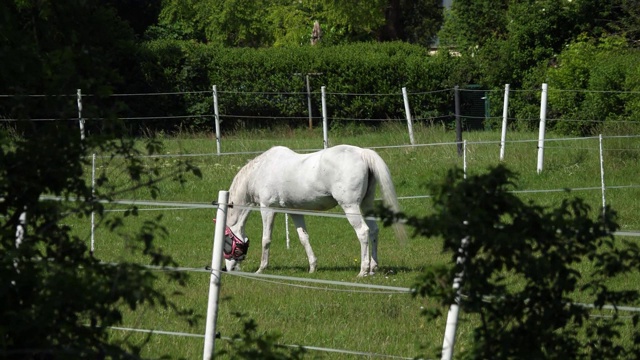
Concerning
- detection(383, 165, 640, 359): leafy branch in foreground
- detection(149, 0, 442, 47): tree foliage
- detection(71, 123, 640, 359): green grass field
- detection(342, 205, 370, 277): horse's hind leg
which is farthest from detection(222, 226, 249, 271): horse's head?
detection(149, 0, 442, 47): tree foliage

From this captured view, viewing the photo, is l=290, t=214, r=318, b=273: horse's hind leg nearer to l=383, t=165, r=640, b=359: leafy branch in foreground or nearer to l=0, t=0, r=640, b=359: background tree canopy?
l=0, t=0, r=640, b=359: background tree canopy

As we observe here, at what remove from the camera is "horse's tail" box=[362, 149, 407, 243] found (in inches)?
435

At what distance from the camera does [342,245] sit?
13289mm

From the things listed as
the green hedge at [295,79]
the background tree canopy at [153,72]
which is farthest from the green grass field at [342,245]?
the green hedge at [295,79]

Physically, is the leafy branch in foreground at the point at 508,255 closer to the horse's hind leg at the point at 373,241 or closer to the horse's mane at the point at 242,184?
the horse's hind leg at the point at 373,241

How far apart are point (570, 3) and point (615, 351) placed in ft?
70.7

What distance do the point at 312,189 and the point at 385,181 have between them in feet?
3.70

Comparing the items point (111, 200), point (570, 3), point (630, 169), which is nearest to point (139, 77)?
point (570, 3)

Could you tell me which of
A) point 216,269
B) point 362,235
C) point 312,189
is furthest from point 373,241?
point 216,269

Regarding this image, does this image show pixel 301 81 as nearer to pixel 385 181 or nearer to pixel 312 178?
pixel 312 178

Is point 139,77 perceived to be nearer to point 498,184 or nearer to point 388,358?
point 388,358

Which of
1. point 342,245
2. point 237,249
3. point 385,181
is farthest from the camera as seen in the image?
point 342,245

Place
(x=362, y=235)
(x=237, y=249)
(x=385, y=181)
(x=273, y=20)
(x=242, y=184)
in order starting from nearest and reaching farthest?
(x=385, y=181) < (x=362, y=235) < (x=237, y=249) < (x=242, y=184) < (x=273, y=20)

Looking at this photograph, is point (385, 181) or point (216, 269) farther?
point (385, 181)
